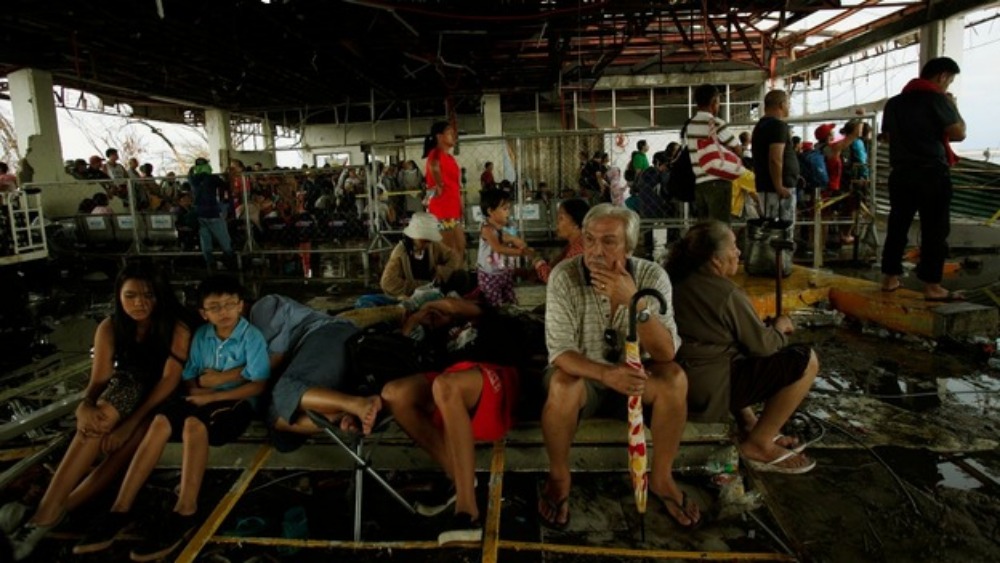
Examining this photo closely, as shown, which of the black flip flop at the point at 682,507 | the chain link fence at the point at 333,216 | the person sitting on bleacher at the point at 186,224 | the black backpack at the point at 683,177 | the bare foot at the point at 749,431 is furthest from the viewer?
the person sitting on bleacher at the point at 186,224

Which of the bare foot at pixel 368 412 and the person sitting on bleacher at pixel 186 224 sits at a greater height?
the person sitting on bleacher at pixel 186 224

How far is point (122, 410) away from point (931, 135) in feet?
20.2

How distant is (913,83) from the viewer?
198 inches

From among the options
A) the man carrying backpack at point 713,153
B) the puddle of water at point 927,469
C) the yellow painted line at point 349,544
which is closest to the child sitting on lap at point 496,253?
the man carrying backpack at point 713,153

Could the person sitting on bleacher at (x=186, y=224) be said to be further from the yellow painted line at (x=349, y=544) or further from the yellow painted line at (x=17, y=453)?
the yellow painted line at (x=349, y=544)

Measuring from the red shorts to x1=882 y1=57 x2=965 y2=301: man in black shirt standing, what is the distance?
14.0 ft

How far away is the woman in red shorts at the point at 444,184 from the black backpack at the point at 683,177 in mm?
2421

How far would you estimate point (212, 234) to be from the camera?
33.0ft

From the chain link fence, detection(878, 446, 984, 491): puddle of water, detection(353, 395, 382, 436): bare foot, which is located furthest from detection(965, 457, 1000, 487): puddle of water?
the chain link fence

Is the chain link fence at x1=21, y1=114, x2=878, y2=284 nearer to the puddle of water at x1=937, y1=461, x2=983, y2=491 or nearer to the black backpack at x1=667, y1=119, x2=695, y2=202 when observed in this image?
the black backpack at x1=667, y1=119, x2=695, y2=202

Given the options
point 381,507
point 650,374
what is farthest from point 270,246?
point 650,374

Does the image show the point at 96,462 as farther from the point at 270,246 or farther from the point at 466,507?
the point at 270,246

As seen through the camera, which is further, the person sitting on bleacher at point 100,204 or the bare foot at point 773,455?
the person sitting on bleacher at point 100,204

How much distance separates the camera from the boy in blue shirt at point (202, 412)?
280cm
